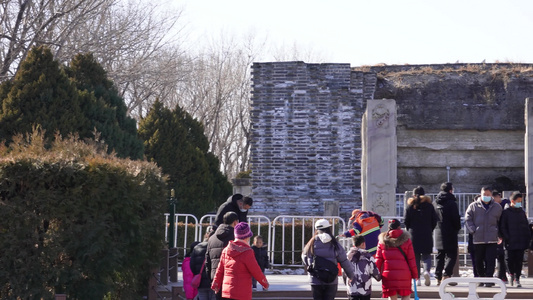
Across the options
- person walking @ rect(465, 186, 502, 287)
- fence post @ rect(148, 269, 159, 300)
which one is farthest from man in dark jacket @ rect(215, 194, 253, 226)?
person walking @ rect(465, 186, 502, 287)

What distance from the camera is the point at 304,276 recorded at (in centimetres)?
1557

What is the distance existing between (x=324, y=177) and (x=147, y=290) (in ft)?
50.1

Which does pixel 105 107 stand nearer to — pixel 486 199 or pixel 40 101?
pixel 40 101

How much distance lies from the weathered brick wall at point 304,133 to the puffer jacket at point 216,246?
1657cm

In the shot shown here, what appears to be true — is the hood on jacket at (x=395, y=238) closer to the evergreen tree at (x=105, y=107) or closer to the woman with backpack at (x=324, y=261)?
the woman with backpack at (x=324, y=261)

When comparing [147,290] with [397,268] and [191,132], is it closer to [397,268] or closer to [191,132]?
[397,268]

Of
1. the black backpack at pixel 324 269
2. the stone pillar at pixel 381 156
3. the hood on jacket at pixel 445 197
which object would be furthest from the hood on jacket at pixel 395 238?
the stone pillar at pixel 381 156

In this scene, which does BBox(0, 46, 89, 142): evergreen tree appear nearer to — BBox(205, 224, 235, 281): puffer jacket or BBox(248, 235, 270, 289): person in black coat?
BBox(248, 235, 270, 289): person in black coat

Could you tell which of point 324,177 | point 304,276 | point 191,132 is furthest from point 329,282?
point 191,132

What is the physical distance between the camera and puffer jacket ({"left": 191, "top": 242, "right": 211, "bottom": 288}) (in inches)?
409

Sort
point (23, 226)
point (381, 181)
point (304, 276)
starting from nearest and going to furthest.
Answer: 1. point (23, 226)
2. point (304, 276)
3. point (381, 181)

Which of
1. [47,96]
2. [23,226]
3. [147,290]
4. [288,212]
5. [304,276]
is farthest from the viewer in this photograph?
[288,212]

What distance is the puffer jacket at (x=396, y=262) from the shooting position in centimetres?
1050

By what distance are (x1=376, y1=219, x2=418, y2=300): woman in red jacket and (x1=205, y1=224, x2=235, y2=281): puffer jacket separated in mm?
1999
